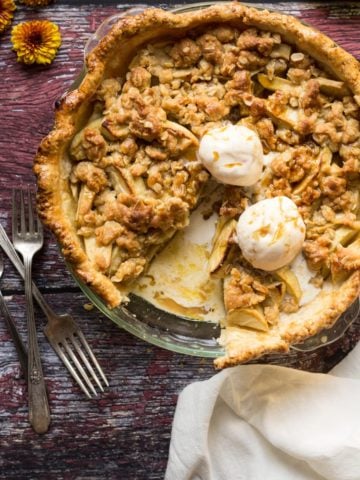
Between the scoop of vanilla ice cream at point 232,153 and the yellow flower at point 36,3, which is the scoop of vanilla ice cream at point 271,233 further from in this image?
the yellow flower at point 36,3

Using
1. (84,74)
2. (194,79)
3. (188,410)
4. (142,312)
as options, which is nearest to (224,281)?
(142,312)

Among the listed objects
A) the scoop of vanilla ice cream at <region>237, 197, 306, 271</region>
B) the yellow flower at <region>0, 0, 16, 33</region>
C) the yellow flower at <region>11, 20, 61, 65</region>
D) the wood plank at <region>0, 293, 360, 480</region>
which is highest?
the yellow flower at <region>0, 0, 16, 33</region>

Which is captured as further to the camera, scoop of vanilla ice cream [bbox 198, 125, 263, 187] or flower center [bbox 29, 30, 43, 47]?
flower center [bbox 29, 30, 43, 47]

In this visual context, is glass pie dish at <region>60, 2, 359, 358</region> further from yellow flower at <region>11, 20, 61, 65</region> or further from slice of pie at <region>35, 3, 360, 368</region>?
yellow flower at <region>11, 20, 61, 65</region>

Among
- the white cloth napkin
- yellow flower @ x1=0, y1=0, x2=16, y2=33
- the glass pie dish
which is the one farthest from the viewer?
yellow flower @ x1=0, y1=0, x2=16, y2=33

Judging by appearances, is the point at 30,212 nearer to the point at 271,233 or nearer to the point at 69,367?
the point at 69,367

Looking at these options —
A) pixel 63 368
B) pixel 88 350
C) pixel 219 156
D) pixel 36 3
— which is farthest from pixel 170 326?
pixel 36 3

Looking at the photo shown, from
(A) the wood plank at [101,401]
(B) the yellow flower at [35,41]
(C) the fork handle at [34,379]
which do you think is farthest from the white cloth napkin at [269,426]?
(B) the yellow flower at [35,41]

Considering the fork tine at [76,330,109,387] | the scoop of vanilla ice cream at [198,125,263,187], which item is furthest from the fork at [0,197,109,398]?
the scoop of vanilla ice cream at [198,125,263,187]
